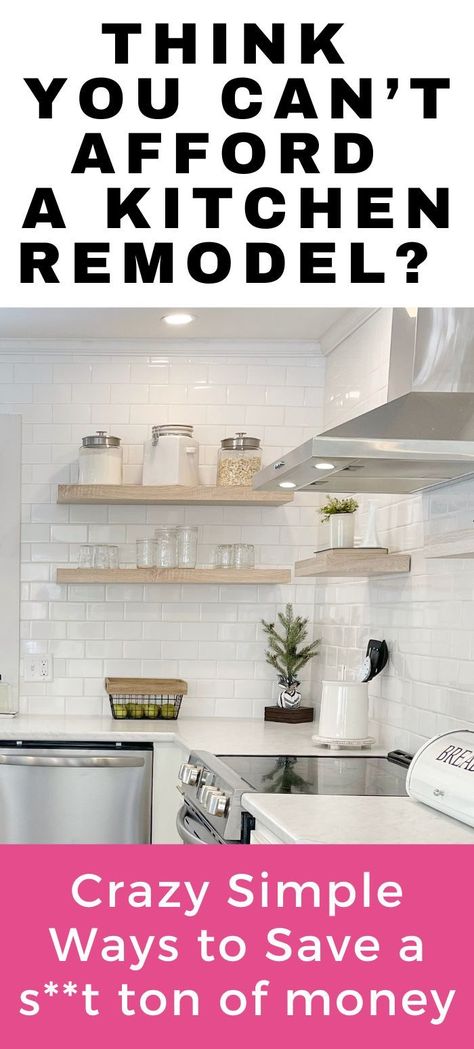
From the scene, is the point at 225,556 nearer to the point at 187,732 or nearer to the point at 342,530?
the point at 187,732

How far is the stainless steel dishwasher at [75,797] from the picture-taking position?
395cm

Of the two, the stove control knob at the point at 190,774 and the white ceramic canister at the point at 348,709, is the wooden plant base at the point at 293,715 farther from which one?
the stove control knob at the point at 190,774

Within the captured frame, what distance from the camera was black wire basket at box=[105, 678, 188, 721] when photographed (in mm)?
4426

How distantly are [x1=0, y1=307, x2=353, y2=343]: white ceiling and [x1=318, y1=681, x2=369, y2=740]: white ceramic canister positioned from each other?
1.40 m

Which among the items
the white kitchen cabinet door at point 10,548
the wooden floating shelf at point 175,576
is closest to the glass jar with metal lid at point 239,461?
the wooden floating shelf at point 175,576

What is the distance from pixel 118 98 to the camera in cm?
224

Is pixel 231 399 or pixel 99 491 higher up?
pixel 231 399

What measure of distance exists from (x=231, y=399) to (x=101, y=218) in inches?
87.1

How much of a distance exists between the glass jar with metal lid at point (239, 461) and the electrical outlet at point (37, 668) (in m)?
1.00

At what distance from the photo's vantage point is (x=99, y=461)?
4488 mm
